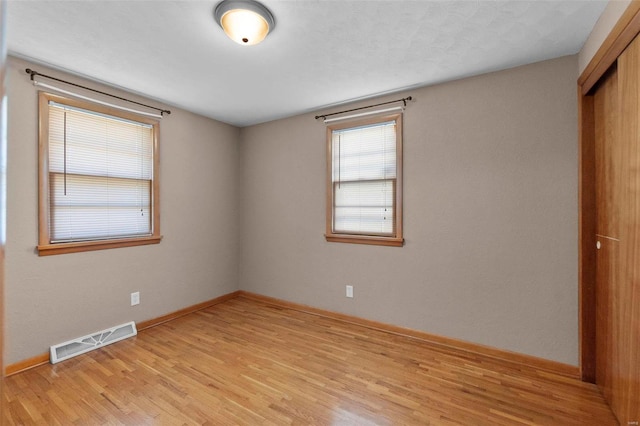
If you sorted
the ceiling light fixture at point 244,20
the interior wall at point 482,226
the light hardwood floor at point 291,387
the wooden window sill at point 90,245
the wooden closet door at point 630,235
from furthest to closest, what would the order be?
the wooden window sill at point 90,245 → the interior wall at point 482,226 → the light hardwood floor at point 291,387 → the ceiling light fixture at point 244,20 → the wooden closet door at point 630,235

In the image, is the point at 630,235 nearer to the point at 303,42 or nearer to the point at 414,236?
the point at 414,236

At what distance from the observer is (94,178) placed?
2727mm

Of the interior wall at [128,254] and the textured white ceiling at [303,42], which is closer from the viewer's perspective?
the textured white ceiling at [303,42]

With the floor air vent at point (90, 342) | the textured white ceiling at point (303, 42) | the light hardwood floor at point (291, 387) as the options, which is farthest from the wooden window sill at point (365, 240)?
the floor air vent at point (90, 342)

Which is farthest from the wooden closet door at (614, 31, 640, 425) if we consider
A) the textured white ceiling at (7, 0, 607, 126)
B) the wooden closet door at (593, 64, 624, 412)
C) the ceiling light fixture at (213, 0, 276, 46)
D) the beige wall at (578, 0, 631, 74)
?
the ceiling light fixture at (213, 0, 276, 46)

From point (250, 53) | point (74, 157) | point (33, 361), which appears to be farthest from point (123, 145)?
point (33, 361)

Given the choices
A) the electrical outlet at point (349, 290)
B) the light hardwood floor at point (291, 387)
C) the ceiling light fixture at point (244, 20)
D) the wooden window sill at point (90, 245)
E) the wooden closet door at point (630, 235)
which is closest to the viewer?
the wooden closet door at point (630, 235)

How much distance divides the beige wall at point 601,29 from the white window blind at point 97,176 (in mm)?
3875

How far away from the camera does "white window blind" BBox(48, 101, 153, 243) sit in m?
2.49

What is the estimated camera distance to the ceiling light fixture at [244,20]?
1.66 metres

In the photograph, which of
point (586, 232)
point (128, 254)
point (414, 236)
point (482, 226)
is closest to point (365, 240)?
point (414, 236)

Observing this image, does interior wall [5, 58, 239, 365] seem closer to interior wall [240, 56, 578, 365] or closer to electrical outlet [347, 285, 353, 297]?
interior wall [240, 56, 578, 365]

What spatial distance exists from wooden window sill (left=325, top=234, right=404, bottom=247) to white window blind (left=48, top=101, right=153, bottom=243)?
209 cm

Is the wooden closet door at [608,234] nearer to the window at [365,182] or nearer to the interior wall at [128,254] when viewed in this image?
the window at [365,182]
